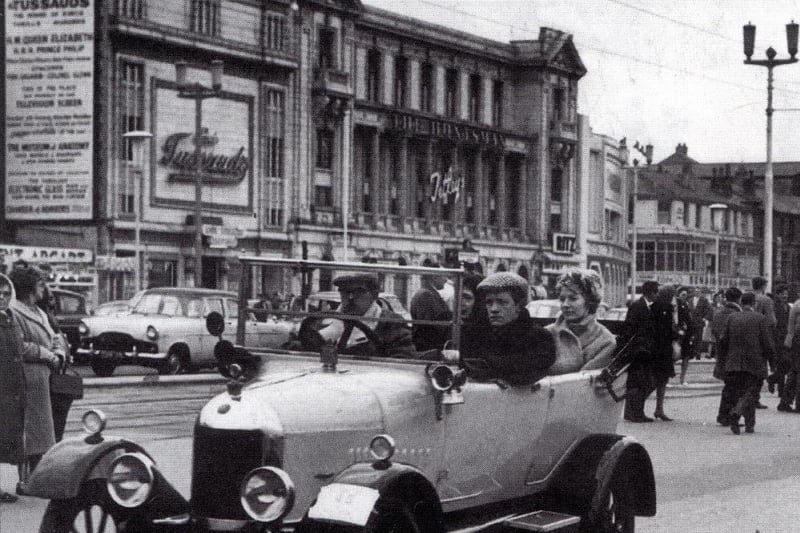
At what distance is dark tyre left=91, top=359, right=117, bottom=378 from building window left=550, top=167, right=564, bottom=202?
5441cm

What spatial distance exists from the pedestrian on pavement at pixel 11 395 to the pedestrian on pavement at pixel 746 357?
396 inches

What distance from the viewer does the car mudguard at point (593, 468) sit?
27.0ft

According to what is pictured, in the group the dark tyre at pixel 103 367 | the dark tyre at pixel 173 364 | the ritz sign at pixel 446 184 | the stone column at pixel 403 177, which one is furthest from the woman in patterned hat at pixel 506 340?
the ritz sign at pixel 446 184

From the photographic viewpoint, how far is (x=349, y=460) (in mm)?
6555

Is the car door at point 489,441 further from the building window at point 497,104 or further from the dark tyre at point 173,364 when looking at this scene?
the building window at point 497,104

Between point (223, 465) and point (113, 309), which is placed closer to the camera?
point (223, 465)

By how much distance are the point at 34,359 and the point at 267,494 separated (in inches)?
214

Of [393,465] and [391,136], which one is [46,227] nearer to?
[391,136]

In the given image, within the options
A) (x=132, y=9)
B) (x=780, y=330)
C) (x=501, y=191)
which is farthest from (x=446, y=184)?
(x=780, y=330)

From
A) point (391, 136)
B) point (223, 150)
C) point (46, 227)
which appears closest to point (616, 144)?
point (391, 136)

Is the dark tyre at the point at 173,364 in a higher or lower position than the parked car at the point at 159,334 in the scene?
lower

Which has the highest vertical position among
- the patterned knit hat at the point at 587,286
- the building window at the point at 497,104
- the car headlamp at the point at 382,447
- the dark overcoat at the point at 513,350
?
the building window at the point at 497,104

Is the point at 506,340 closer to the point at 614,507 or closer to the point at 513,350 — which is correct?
the point at 513,350

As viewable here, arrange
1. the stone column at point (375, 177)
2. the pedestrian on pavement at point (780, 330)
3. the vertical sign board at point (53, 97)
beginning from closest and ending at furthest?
the pedestrian on pavement at point (780, 330), the vertical sign board at point (53, 97), the stone column at point (375, 177)
